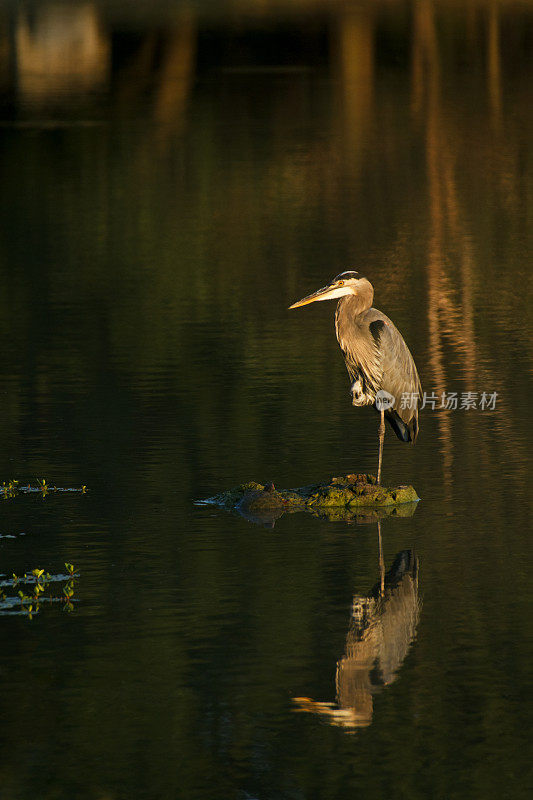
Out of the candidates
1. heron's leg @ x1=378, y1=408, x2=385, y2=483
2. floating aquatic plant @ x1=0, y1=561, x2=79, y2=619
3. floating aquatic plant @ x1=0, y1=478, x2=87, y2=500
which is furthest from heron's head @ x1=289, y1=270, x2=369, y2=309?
floating aquatic plant @ x1=0, y1=561, x2=79, y2=619

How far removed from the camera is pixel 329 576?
9773mm

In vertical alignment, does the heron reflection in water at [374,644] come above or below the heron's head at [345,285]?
Result: below

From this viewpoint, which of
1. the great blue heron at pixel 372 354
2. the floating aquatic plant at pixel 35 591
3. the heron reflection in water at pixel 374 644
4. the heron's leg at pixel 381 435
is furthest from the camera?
the great blue heron at pixel 372 354

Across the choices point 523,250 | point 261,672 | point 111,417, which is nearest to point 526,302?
point 523,250

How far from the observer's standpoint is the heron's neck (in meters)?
12.2

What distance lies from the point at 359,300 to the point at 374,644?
411 cm

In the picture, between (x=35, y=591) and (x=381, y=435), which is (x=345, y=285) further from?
(x=35, y=591)

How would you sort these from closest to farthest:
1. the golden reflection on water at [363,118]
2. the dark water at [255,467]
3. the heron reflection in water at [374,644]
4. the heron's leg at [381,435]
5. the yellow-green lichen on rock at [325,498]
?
the dark water at [255,467], the heron reflection in water at [374,644], the yellow-green lichen on rock at [325,498], the heron's leg at [381,435], the golden reflection on water at [363,118]

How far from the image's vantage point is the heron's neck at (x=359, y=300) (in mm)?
12250

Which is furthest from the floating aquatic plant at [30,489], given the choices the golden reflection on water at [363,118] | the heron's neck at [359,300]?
the golden reflection on water at [363,118]

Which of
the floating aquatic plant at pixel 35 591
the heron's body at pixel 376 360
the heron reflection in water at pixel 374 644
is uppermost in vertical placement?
the heron's body at pixel 376 360

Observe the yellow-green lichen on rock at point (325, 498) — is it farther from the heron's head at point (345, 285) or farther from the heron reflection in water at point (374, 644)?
the heron's head at point (345, 285)

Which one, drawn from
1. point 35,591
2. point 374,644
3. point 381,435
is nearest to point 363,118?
point 381,435

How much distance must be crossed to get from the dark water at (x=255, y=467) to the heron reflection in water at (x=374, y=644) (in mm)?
22
